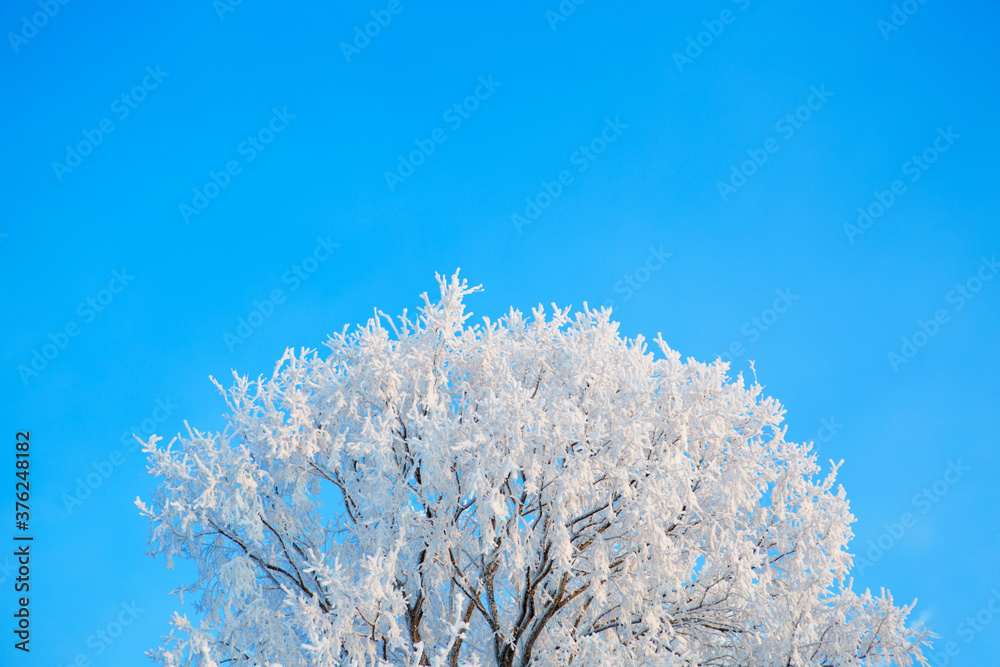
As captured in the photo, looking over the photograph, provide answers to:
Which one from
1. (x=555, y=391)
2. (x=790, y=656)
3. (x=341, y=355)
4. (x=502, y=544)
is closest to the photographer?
(x=502, y=544)

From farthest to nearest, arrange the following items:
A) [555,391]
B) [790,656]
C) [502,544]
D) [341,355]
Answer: [341,355] < [555,391] < [790,656] < [502,544]

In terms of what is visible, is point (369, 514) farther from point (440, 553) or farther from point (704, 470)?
point (704, 470)

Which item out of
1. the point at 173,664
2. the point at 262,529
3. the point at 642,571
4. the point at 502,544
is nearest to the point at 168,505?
the point at 262,529

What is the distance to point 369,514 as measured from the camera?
1116 centimetres

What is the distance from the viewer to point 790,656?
10.5 meters

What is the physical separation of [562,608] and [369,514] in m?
3.38

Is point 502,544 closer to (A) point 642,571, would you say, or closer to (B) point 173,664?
(A) point 642,571

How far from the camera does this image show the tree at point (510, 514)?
9859mm

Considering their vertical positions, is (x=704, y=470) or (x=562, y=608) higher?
(x=704, y=470)

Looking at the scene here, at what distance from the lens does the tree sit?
9859mm

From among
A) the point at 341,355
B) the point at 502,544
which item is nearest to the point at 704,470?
the point at 502,544

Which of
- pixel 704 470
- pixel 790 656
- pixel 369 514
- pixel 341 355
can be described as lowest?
pixel 790 656

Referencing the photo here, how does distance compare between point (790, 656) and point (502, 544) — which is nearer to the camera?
point (502, 544)

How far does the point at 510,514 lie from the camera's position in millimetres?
10023
